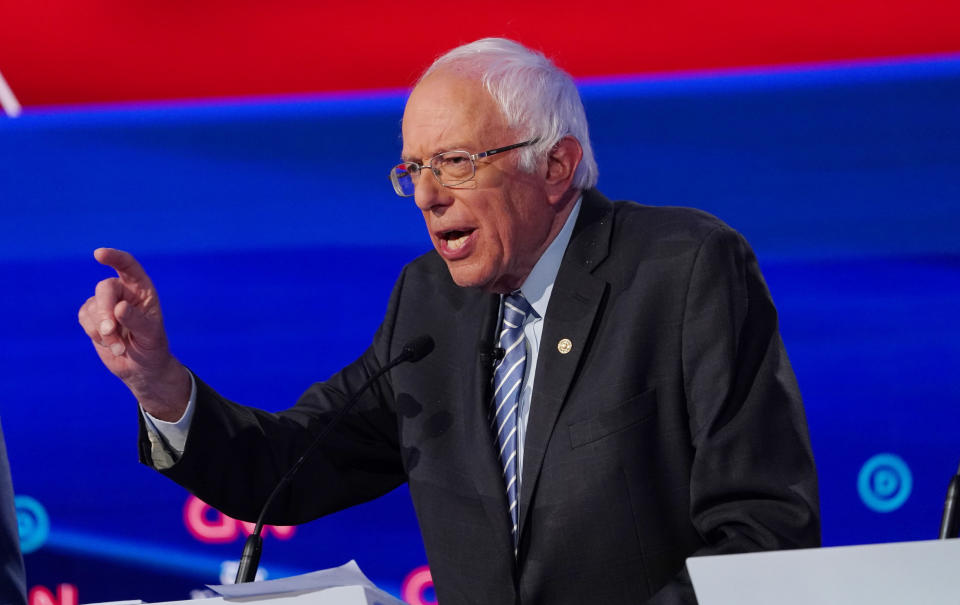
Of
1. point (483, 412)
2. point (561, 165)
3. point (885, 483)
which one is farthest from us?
point (885, 483)

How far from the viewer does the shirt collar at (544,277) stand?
2113 millimetres

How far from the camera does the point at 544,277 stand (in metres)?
2.12

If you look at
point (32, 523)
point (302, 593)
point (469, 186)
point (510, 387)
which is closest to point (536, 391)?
point (510, 387)

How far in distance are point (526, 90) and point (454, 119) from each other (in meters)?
0.15

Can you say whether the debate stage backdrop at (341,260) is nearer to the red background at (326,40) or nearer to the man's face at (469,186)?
the red background at (326,40)

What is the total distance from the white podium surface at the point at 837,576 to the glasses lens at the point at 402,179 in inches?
42.8

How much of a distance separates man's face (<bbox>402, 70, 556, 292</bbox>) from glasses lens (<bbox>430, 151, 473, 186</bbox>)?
0.01 m

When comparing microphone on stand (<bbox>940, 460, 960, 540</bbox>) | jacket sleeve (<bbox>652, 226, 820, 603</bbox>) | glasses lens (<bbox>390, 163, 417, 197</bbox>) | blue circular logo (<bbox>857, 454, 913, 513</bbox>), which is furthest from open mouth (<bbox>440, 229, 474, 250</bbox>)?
blue circular logo (<bbox>857, 454, 913, 513</bbox>)

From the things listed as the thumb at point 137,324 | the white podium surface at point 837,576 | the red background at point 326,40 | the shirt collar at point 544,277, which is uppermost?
the red background at point 326,40

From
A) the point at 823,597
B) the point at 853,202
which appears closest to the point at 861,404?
the point at 853,202

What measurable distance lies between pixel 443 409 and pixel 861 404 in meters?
1.14

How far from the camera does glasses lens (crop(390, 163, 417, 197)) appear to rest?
2.14 meters

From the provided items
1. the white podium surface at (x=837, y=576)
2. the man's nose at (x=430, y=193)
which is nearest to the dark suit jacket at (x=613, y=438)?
the man's nose at (x=430, y=193)

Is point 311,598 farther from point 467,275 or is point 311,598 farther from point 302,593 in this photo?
point 467,275
